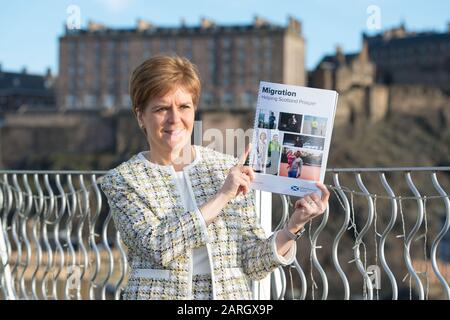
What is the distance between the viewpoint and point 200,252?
2.97m

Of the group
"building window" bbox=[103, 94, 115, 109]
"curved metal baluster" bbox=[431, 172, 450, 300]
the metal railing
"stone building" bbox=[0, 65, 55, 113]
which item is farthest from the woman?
"stone building" bbox=[0, 65, 55, 113]

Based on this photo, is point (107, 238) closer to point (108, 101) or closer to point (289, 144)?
point (289, 144)

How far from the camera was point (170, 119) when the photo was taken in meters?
3.01

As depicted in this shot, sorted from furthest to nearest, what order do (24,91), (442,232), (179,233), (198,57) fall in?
(24,91) < (198,57) < (442,232) < (179,233)

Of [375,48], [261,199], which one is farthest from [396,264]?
[261,199]

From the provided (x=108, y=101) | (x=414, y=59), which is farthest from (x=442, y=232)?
(x=414, y=59)

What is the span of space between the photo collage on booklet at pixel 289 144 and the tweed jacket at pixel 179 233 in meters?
0.15

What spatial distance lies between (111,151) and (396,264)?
2671cm

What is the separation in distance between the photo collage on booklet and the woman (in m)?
0.09

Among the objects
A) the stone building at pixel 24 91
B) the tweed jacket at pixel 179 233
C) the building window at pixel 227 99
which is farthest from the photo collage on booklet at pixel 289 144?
the stone building at pixel 24 91

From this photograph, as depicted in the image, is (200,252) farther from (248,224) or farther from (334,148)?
(334,148)

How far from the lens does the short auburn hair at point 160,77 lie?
291 cm

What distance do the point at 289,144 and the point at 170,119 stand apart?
48cm

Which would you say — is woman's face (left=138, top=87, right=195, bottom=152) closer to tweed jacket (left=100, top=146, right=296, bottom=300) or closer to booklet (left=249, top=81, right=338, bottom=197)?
tweed jacket (left=100, top=146, right=296, bottom=300)
